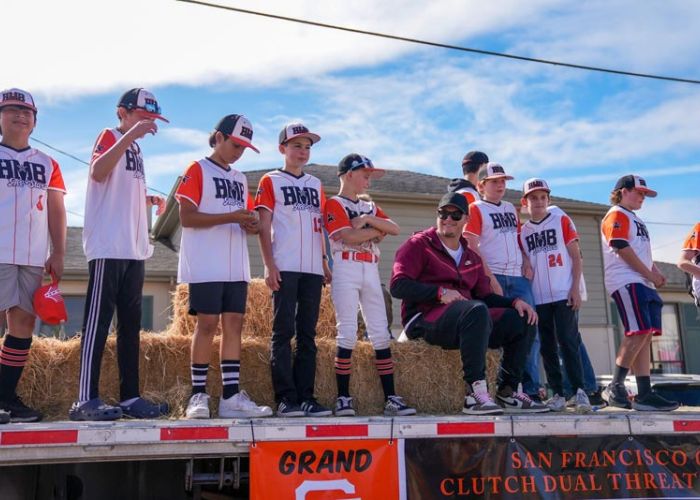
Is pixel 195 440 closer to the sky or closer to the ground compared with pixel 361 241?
closer to the ground

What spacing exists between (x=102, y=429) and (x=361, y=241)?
7.05ft

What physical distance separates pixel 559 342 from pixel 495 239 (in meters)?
0.95

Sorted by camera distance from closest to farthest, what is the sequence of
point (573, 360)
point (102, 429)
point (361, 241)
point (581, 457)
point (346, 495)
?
point (102, 429) < point (346, 495) < point (581, 457) < point (361, 241) < point (573, 360)

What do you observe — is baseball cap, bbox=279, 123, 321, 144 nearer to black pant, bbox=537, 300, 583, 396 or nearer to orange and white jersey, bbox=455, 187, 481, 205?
orange and white jersey, bbox=455, 187, 481, 205

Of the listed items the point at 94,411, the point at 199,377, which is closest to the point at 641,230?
the point at 199,377

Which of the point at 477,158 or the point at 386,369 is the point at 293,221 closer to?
the point at 386,369

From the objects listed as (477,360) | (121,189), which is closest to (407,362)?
(477,360)

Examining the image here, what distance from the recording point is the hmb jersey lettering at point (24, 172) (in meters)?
4.04

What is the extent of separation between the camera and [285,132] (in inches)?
191

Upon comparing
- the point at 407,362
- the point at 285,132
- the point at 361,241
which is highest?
the point at 285,132

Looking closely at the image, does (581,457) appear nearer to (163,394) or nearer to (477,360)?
(477,360)

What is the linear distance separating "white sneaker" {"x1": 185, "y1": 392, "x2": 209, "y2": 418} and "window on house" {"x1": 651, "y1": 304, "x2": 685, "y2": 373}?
1808 centimetres

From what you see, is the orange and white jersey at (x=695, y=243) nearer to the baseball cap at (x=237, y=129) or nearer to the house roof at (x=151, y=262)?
the baseball cap at (x=237, y=129)

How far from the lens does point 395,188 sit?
15.7 m
